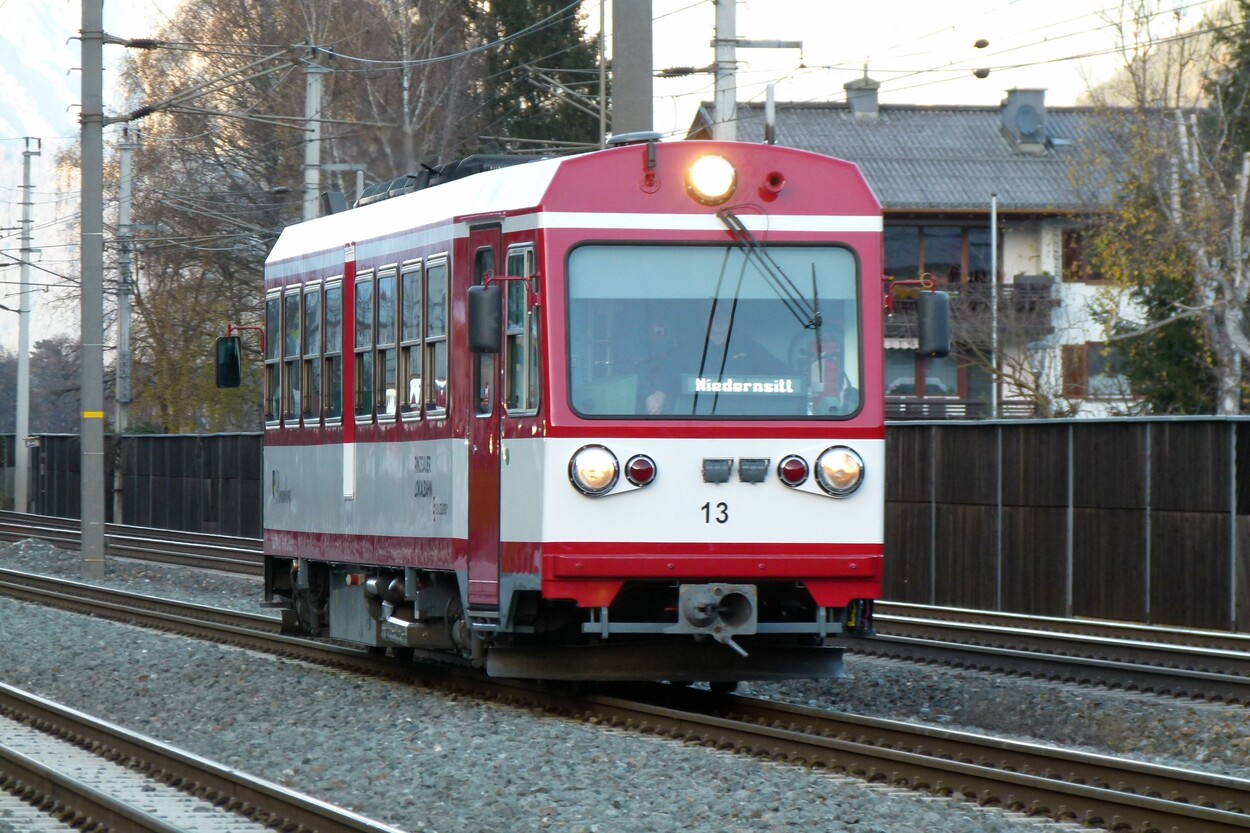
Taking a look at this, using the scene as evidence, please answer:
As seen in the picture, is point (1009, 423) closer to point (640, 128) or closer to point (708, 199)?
point (640, 128)

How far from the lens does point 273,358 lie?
1549cm

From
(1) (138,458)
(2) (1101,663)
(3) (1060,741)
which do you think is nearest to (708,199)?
(3) (1060,741)

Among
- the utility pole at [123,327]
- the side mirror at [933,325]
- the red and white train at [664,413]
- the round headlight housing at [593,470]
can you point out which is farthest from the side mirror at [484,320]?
the utility pole at [123,327]

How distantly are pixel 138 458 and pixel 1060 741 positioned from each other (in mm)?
34525

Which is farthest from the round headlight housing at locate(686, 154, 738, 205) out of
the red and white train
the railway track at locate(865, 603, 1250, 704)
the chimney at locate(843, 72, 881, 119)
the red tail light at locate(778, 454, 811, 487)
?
the chimney at locate(843, 72, 881, 119)

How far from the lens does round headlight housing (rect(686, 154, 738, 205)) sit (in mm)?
11047

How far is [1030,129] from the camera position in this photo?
182ft

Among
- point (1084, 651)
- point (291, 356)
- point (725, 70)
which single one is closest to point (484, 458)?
point (291, 356)

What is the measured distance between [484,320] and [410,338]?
2.06 metres

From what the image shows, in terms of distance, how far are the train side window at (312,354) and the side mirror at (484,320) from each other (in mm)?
3901

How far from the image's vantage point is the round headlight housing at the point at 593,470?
34.9ft

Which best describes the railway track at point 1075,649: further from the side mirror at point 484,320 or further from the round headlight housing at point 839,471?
the side mirror at point 484,320

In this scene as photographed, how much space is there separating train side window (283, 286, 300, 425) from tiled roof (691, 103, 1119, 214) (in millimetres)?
36463

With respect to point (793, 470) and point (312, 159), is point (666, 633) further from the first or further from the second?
point (312, 159)
